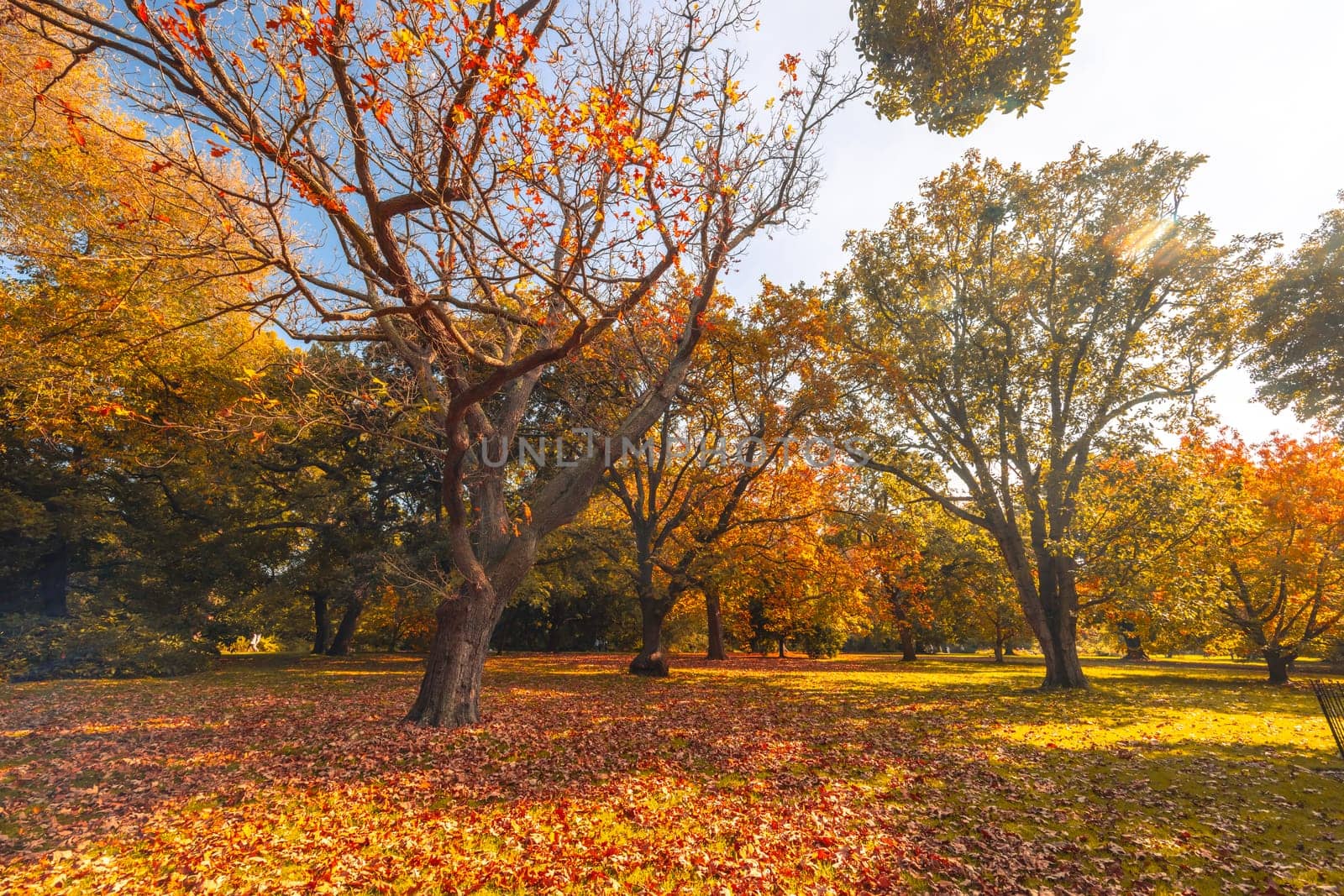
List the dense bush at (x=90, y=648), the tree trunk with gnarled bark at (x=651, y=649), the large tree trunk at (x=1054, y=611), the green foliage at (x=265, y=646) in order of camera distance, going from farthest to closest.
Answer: the green foliage at (x=265, y=646) → the tree trunk with gnarled bark at (x=651, y=649) → the large tree trunk at (x=1054, y=611) → the dense bush at (x=90, y=648)

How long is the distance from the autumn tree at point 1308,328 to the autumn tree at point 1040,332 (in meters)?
3.48

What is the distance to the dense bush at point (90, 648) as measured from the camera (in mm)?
15297

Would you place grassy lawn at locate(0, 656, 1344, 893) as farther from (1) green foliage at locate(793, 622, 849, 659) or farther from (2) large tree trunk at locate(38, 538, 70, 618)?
(1) green foliage at locate(793, 622, 849, 659)

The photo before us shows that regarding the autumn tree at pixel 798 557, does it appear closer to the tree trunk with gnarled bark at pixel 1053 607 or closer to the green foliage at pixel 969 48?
the tree trunk with gnarled bark at pixel 1053 607

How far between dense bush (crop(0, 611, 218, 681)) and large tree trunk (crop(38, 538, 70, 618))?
320 cm

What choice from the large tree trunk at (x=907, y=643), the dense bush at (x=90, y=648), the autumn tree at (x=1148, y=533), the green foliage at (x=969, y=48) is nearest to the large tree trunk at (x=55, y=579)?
the dense bush at (x=90, y=648)

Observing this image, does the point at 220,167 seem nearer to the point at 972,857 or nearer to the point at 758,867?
the point at 758,867

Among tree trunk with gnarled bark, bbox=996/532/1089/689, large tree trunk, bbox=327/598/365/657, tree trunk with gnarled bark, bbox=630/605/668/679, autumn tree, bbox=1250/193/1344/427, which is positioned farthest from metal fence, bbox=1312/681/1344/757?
large tree trunk, bbox=327/598/365/657

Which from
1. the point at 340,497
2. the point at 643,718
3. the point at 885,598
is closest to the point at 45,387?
the point at 340,497

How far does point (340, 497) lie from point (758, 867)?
2139 cm

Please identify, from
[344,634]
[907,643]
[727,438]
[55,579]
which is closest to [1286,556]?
[907,643]

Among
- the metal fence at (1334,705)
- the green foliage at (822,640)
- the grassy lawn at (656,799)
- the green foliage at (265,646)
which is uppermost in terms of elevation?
the metal fence at (1334,705)

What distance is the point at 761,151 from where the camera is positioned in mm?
9516

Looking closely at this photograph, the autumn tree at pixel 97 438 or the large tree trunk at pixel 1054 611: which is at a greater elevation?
the autumn tree at pixel 97 438
